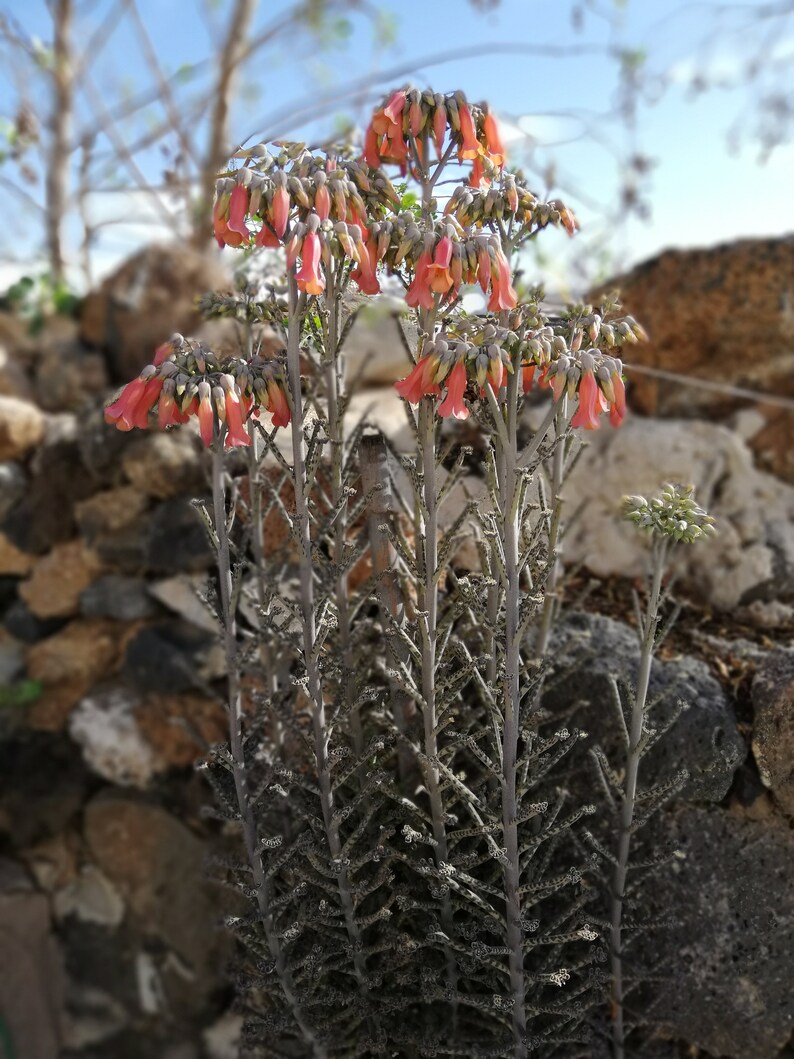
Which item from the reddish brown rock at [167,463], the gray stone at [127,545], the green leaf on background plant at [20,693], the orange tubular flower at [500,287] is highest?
the orange tubular flower at [500,287]

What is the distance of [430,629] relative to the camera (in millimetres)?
1575

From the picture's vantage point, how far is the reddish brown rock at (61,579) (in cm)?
317

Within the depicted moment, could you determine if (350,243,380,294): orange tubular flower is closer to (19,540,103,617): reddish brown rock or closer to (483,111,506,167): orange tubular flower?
(483,111,506,167): orange tubular flower

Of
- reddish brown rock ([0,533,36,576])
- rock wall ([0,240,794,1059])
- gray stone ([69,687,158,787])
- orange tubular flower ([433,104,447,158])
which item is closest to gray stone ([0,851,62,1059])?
rock wall ([0,240,794,1059])

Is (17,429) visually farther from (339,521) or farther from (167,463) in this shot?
(339,521)

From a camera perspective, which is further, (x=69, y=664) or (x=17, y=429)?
(x=17, y=429)

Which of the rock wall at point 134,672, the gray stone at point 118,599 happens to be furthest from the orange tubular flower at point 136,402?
the gray stone at point 118,599

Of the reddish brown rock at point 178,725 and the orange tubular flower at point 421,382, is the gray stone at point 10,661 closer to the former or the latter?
the reddish brown rock at point 178,725

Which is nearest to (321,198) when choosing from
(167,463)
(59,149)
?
(167,463)

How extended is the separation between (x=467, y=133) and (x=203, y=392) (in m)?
0.61

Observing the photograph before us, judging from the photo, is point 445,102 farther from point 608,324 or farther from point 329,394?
point 329,394

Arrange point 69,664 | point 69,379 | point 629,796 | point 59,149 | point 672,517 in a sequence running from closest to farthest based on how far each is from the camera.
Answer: point 672,517 < point 629,796 < point 69,664 < point 69,379 < point 59,149

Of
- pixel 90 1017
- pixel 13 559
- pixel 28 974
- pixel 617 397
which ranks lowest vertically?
pixel 90 1017

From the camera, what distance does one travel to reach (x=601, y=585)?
8.41 ft
